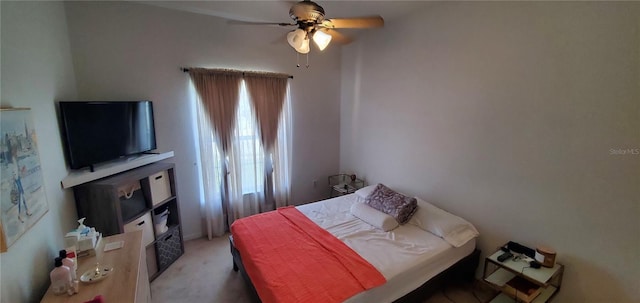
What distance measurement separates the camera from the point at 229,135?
303 centimetres

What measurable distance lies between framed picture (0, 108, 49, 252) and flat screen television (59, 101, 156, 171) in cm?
51

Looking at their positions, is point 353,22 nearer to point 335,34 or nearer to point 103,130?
point 335,34

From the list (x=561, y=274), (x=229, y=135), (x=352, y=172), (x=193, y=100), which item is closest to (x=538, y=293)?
(x=561, y=274)

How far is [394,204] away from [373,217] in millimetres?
263

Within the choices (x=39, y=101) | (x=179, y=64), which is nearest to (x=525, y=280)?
(x=39, y=101)

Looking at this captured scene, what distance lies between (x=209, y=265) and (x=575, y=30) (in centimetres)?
366

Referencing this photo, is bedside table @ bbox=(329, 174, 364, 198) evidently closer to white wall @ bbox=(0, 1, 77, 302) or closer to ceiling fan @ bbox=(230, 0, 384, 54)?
ceiling fan @ bbox=(230, 0, 384, 54)

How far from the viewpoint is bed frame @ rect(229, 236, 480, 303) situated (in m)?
1.82

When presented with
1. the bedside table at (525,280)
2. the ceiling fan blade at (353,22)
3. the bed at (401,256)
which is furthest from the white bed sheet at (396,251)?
the ceiling fan blade at (353,22)

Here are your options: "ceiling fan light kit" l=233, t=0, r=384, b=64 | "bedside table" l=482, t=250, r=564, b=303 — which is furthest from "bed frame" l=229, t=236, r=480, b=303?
A: "ceiling fan light kit" l=233, t=0, r=384, b=64

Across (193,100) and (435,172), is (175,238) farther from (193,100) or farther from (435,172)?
(435,172)

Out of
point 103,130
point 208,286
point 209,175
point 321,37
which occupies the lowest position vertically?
point 208,286

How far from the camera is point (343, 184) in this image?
384cm

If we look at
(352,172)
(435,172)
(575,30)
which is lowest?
(352,172)
